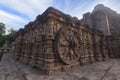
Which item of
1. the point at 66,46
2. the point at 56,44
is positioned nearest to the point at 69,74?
the point at 56,44

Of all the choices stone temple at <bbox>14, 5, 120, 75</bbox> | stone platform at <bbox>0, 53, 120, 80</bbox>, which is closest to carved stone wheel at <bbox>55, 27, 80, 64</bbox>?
stone temple at <bbox>14, 5, 120, 75</bbox>

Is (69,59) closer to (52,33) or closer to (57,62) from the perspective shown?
(57,62)

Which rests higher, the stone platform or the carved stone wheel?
the carved stone wheel

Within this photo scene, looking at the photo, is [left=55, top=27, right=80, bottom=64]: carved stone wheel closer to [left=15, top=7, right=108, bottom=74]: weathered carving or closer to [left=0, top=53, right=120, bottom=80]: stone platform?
[left=15, top=7, right=108, bottom=74]: weathered carving

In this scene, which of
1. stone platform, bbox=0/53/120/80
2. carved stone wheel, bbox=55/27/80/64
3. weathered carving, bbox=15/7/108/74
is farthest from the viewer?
carved stone wheel, bbox=55/27/80/64

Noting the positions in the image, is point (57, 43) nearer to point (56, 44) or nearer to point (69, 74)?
point (56, 44)

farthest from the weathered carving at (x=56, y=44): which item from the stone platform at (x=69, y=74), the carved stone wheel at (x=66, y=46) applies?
the stone platform at (x=69, y=74)

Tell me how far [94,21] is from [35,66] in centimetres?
2612

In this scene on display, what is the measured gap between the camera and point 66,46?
5980 mm

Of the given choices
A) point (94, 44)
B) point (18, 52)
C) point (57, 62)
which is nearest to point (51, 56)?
point (57, 62)

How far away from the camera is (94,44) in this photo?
9766 millimetres

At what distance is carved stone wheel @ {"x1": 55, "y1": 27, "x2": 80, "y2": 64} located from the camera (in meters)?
5.38

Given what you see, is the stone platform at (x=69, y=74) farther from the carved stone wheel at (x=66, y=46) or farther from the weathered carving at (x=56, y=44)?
the carved stone wheel at (x=66, y=46)

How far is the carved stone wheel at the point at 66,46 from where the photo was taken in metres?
5.38
